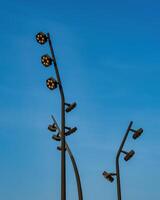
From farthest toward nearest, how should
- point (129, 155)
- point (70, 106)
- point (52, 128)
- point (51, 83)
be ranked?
point (129, 155) → point (52, 128) → point (70, 106) → point (51, 83)

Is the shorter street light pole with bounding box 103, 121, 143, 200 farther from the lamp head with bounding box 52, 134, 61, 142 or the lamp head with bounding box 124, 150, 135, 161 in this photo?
the lamp head with bounding box 52, 134, 61, 142

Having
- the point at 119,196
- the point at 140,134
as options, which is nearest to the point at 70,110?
the point at 140,134

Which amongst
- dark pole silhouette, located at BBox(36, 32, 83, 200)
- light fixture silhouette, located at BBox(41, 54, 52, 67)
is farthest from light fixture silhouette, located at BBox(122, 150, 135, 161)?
light fixture silhouette, located at BBox(41, 54, 52, 67)

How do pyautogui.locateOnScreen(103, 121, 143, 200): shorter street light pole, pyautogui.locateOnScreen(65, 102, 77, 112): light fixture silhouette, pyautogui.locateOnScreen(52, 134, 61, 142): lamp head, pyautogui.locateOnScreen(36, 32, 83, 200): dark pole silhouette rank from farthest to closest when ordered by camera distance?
pyautogui.locateOnScreen(103, 121, 143, 200): shorter street light pole < pyautogui.locateOnScreen(52, 134, 61, 142): lamp head < pyautogui.locateOnScreen(65, 102, 77, 112): light fixture silhouette < pyautogui.locateOnScreen(36, 32, 83, 200): dark pole silhouette

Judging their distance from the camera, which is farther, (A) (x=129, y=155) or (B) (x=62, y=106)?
(A) (x=129, y=155)

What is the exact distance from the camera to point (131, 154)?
58.1 ft

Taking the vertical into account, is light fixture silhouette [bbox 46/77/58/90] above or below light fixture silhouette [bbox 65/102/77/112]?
above

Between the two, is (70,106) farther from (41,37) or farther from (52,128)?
(41,37)

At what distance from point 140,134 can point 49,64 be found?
639cm

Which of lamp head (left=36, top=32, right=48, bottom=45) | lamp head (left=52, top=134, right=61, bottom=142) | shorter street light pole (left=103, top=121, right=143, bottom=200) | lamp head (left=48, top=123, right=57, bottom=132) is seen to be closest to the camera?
lamp head (left=36, top=32, right=48, bottom=45)

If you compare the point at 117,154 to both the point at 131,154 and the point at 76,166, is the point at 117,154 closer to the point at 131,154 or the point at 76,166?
the point at 131,154

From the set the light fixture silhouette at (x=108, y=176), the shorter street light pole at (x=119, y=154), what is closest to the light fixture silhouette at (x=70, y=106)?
the shorter street light pole at (x=119, y=154)

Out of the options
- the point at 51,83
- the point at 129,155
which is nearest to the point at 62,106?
the point at 51,83

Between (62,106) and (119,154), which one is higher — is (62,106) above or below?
above
